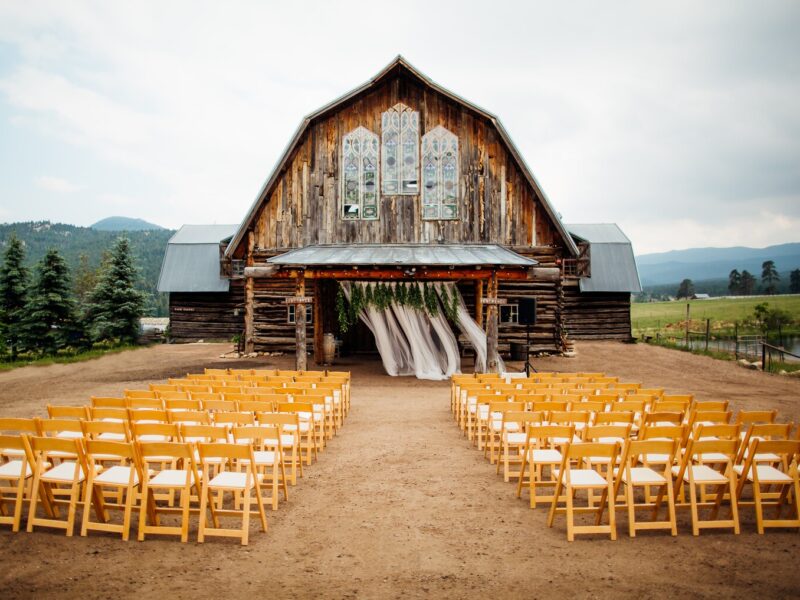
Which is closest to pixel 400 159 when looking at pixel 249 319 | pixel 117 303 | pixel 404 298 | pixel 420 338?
pixel 404 298

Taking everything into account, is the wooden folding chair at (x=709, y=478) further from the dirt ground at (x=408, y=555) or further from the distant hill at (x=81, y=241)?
the distant hill at (x=81, y=241)

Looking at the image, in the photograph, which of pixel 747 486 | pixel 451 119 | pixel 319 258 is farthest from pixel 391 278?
pixel 747 486

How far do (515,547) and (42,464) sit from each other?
468cm

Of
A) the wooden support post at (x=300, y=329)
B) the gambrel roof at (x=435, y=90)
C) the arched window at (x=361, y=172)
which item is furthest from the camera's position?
the arched window at (x=361, y=172)

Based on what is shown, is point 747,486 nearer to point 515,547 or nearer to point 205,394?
point 515,547

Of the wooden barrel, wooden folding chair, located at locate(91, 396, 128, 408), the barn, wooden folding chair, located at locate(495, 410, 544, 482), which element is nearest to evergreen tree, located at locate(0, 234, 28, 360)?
the barn

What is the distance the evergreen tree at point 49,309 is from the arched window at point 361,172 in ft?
58.5

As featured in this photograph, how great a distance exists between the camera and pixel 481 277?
17.1m

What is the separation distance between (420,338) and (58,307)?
21.6 metres

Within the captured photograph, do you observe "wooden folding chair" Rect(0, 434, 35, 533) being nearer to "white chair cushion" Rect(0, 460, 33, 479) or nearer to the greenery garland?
"white chair cushion" Rect(0, 460, 33, 479)

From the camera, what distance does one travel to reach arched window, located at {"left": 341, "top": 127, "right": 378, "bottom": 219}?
67.1ft

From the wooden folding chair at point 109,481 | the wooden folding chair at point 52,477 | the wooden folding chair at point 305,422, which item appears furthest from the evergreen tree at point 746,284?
the wooden folding chair at point 52,477

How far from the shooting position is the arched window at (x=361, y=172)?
805 inches

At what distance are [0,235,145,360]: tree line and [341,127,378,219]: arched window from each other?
56.4ft
